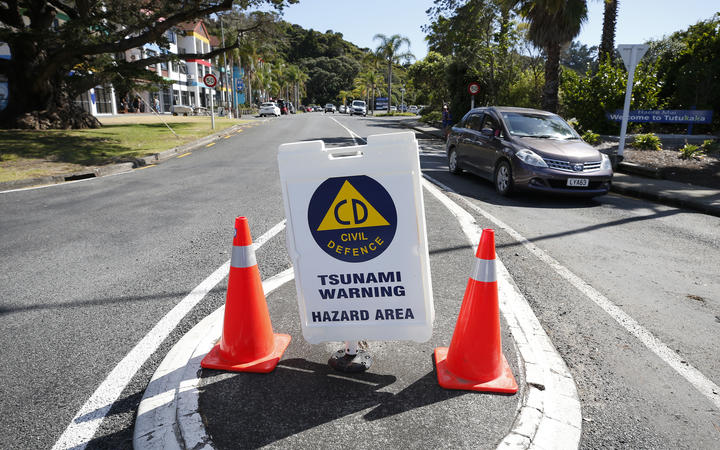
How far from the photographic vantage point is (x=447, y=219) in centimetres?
638

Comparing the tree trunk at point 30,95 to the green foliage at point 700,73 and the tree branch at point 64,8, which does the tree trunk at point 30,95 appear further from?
the green foliage at point 700,73

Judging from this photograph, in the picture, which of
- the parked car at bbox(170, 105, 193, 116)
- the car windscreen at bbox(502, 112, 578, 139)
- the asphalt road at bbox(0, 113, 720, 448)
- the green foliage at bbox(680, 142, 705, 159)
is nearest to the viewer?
the asphalt road at bbox(0, 113, 720, 448)

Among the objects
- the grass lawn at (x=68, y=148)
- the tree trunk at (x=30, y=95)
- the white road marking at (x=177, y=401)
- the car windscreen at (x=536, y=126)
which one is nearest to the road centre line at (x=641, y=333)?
the white road marking at (x=177, y=401)

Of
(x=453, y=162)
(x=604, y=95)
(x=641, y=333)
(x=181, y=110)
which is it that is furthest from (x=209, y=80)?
(x=181, y=110)

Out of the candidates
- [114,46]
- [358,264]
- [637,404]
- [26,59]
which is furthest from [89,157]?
[637,404]

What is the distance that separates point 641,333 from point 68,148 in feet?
52.3

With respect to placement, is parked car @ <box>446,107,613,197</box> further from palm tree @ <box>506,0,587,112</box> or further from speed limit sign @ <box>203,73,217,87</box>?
speed limit sign @ <box>203,73,217,87</box>

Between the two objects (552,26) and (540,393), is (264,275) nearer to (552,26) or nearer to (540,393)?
(540,393)

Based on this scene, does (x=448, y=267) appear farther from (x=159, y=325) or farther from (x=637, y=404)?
(x=159, y=325)

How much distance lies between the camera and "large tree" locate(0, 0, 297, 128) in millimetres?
17797

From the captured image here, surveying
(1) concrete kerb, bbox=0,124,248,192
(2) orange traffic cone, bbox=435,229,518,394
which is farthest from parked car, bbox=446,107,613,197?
(1) concrete kerb, bbox=0,124,248,192

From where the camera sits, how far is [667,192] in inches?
346

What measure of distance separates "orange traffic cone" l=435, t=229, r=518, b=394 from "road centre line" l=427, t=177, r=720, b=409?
1.12 metres

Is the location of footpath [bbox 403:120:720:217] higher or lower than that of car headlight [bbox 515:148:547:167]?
lower
